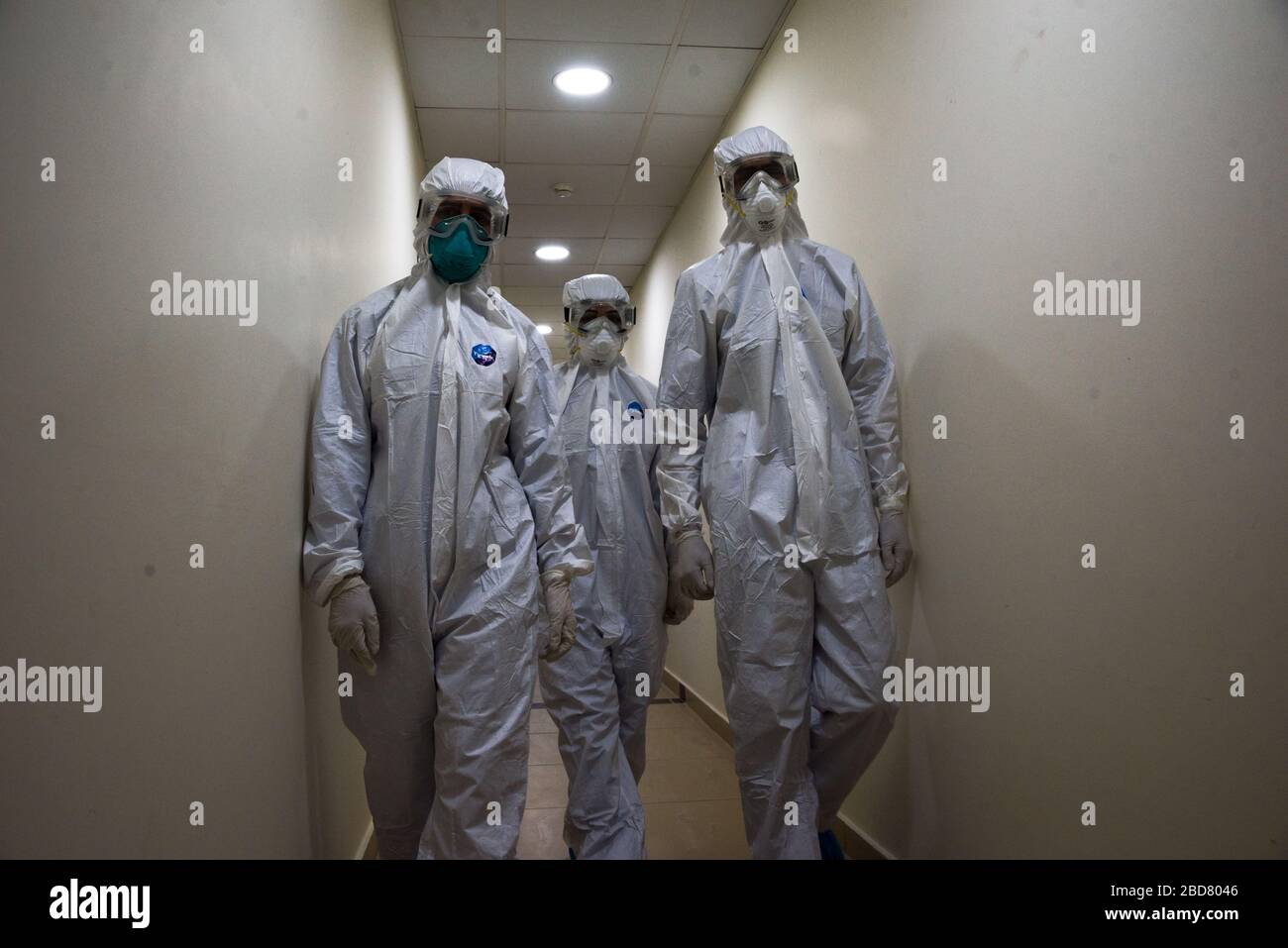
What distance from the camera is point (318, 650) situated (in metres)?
1.88

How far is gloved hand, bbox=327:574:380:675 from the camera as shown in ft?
5.22

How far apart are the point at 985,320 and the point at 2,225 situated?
63.5 inches

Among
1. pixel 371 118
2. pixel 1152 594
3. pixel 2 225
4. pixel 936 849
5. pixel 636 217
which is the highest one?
pixel 636 217

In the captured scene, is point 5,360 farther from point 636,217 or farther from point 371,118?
→ point 636,217

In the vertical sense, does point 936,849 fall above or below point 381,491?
below

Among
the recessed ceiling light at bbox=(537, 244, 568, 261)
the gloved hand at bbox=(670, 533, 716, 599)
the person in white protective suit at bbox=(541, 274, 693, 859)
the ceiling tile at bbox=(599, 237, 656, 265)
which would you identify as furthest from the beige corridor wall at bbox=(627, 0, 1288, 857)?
the recessed ceiling light at bbox=(537, 244, 568, 261)

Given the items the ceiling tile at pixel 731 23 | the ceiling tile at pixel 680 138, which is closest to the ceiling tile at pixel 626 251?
the ceiling tile at pixel 680 138

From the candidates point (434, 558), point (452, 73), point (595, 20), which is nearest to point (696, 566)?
point (434, 558)

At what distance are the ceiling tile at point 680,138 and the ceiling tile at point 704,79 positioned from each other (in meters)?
0.07

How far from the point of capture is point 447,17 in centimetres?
299

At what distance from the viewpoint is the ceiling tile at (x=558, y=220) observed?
462 centimetres

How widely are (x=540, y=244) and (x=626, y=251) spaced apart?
1.70 ft

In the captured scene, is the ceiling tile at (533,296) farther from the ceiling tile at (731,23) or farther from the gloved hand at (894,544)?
the gloved hand at (894,544)
